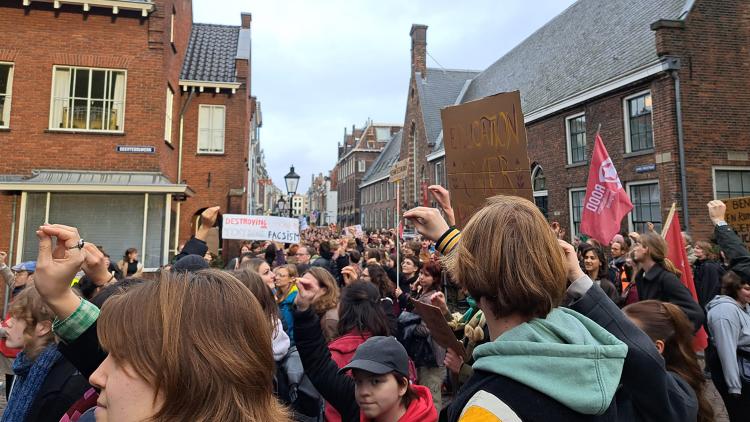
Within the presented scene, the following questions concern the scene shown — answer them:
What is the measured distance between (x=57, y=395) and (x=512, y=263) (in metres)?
2.14

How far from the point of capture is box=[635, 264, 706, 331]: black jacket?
3729mm

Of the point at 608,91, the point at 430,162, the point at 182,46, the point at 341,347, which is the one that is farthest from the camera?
the point at 430,162

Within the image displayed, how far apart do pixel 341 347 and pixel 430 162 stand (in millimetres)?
27423

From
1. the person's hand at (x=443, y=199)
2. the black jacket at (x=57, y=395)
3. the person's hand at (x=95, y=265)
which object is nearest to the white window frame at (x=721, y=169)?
the person's hand at (x=443, y=199)

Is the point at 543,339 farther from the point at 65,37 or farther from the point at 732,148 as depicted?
the point at 732,148

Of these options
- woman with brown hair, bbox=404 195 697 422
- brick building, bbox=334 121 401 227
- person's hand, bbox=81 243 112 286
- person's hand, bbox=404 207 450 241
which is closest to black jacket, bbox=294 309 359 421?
person's hand, bbox=404 207 450 241

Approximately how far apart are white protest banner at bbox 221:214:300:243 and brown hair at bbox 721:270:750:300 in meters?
8.89

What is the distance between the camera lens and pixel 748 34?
44.0 ft

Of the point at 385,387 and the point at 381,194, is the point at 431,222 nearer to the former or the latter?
the point at 385,387

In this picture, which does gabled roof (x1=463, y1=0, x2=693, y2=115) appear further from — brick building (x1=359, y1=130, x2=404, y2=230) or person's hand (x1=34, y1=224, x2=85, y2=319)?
brick building (x1=359, y1=130, x2=404, y2=230)

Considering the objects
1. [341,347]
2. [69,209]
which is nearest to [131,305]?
[341,347]

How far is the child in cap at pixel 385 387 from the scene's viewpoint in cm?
239

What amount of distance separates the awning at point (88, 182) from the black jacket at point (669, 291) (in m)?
10.6

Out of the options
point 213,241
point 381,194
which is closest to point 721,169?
point 213,241
